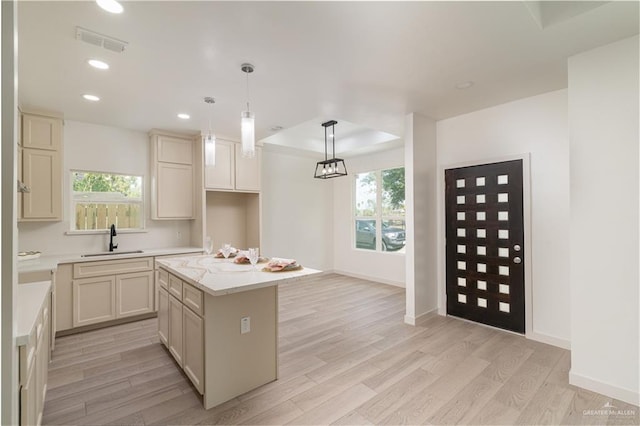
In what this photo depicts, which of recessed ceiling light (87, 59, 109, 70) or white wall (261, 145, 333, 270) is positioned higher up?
recessed ceiling light (87, 59, 109, 70)

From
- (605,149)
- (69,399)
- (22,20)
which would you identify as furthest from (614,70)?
(69,399)

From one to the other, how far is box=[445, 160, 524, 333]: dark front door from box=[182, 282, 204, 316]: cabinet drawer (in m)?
3.24

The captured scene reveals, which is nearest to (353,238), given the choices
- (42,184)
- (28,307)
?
(42,184)

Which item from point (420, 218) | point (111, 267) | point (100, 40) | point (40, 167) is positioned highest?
point (100, 40)

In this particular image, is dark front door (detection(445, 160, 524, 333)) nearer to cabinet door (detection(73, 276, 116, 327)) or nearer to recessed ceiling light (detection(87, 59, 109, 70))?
recessed ceiling light (detection(87, 59, 109, 70))

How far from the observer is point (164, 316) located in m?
3.12

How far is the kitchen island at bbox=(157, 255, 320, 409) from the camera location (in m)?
2.17

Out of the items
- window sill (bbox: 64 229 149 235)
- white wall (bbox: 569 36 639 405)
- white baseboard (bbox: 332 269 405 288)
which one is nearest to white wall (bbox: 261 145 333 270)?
white baseboard (bbox: 332 269 405 288)

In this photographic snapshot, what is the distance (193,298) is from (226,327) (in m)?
0.37

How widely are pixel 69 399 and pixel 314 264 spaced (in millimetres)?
4880

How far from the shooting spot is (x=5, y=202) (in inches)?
39.9

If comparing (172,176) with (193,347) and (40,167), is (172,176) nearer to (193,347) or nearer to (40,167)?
(40,167)

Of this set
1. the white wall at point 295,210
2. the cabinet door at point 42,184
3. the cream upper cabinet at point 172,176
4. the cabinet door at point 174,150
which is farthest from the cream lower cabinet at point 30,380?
the white wall at point 295,210

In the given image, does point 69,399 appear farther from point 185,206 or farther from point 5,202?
point 185,206
